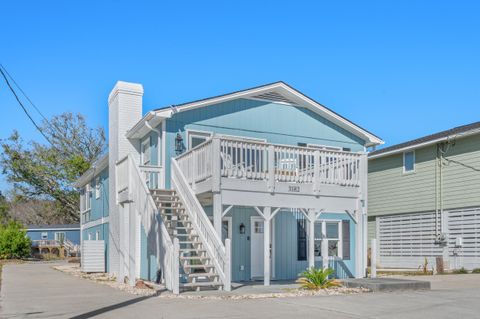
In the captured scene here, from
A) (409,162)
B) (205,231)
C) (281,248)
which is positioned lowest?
(281,248)

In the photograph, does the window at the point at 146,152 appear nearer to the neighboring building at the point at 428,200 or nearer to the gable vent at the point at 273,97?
the gable vent at the point at 273,97

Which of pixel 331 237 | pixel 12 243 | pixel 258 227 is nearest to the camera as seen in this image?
pixel 258 227

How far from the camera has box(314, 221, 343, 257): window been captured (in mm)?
19219

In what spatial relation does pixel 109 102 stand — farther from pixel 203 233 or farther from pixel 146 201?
pixel 203 233

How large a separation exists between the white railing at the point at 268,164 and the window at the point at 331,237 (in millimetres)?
3206

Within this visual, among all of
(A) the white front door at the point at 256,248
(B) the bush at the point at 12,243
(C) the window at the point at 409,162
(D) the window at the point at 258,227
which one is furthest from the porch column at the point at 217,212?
(B) the bush at the point at 12,243

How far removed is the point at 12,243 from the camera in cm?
3856

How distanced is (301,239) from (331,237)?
127 centimetres

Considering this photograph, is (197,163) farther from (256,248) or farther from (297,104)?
(297,104)

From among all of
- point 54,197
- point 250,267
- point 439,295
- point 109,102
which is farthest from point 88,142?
point 439,295

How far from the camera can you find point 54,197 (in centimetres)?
4469

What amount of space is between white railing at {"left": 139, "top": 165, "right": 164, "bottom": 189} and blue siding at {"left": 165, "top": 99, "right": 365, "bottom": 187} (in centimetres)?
29

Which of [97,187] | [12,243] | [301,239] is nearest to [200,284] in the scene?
[301,239]

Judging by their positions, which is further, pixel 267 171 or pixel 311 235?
pixel 311 235
